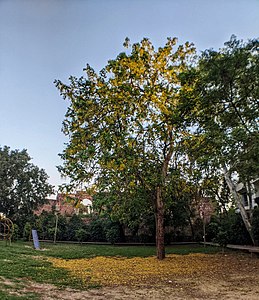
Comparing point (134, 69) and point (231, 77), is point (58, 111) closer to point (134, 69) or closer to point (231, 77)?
point (134, 69)

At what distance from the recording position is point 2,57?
395 cm

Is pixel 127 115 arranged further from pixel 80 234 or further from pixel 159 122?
pixel 80 234

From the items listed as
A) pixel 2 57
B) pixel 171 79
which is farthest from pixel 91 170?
pixel 2 57

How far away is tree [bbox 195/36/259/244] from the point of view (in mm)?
7711

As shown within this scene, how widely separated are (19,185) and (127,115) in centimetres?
1706

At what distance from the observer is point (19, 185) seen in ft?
81.8

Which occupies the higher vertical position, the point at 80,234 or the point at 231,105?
the point at 231,105

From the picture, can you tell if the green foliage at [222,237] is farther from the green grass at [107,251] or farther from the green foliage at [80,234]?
the green foliage at [80,234]

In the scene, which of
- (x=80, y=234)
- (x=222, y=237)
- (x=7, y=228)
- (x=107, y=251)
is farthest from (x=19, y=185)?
(x=222, y=237)

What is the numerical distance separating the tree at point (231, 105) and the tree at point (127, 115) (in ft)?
4.00

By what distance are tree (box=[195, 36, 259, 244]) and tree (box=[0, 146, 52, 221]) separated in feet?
62.7

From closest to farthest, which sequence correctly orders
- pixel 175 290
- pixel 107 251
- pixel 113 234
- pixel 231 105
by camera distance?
1. pixel 175 290
2. pixel 231 105
3. pixel 107 251
4. pixel 113 234

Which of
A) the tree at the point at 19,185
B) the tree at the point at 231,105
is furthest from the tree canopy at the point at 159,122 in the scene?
the tree at the point at 19,185

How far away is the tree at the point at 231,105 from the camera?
7711mm
